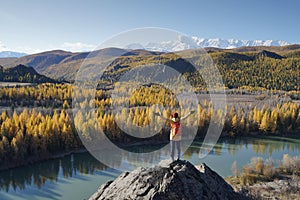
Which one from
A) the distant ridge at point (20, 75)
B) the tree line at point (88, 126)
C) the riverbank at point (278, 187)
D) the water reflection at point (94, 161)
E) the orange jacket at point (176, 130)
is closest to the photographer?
the orange jacket at point (176, 130)

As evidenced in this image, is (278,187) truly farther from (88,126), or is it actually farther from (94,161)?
(88,126)

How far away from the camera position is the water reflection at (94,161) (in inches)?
777

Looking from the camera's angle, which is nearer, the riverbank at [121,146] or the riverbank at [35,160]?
the riverbank at [35,160]

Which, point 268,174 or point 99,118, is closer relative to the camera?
point 268,174

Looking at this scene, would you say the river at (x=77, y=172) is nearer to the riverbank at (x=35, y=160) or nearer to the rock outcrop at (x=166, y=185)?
the riverbank at (x=35, y=160)

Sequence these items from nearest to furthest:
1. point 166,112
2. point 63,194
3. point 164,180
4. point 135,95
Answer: point 164,180 → point 63,194 → point 166,112 → point 135,95

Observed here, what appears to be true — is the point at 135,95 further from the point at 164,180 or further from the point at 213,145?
the point at 164,180

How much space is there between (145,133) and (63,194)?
11842 millimetres

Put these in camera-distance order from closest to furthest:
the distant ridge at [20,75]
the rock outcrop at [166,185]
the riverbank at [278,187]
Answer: the rock outcrop at [166,185]
the riverbank at [278,187]
the distant ridge at [20,75]

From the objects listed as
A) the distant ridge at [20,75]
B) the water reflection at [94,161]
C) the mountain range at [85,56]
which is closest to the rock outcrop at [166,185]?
the water reflection at [94,161]

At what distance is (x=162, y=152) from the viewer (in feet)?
87.0

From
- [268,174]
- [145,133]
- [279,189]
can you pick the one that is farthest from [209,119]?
[279,189]

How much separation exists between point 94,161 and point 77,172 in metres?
3.07

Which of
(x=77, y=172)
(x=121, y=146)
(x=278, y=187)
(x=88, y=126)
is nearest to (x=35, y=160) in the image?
(x=77, y=172)
